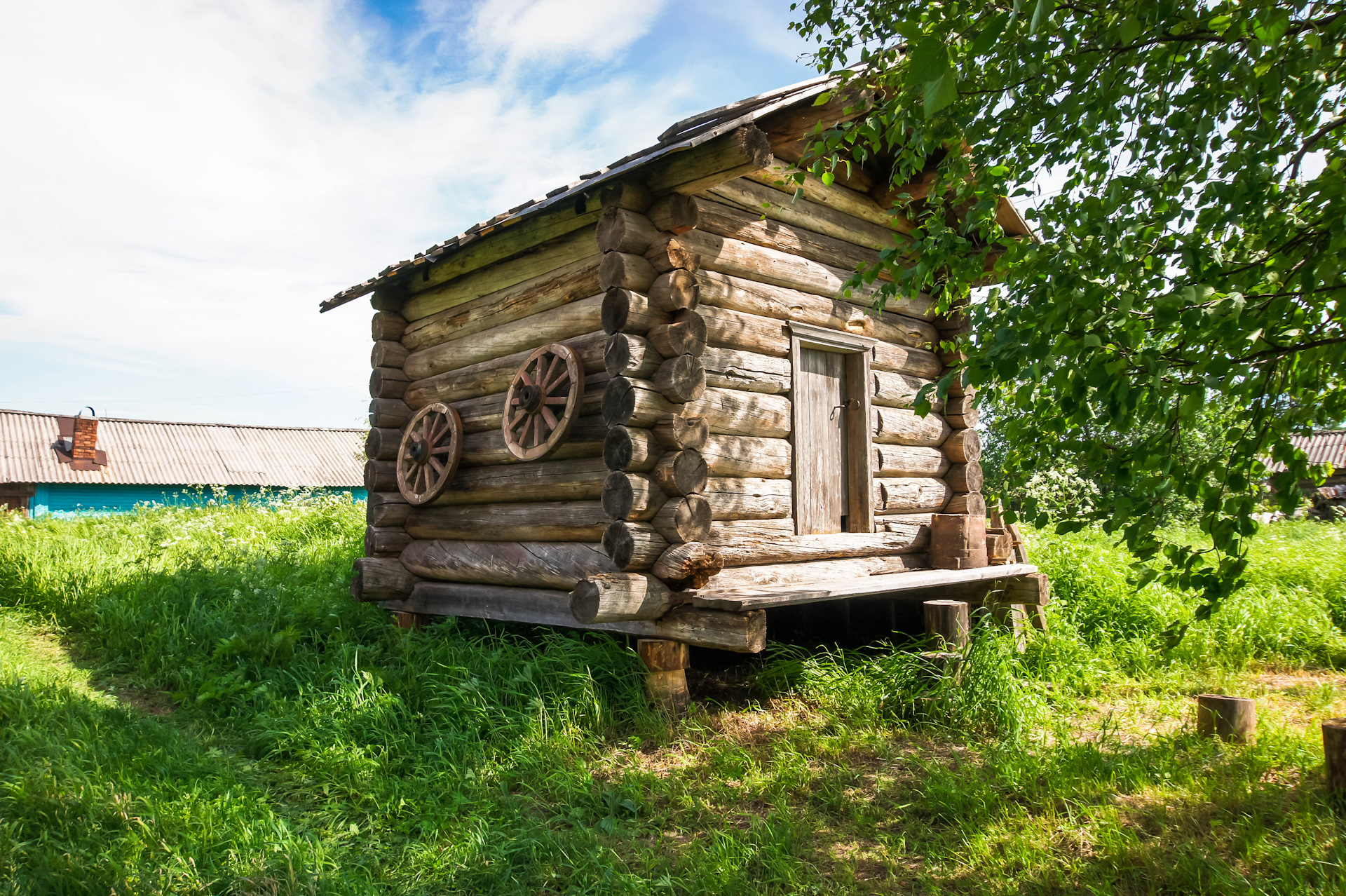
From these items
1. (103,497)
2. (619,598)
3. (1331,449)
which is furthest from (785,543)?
(1331,449)

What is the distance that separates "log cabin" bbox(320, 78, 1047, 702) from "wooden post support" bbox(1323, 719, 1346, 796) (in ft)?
9.19

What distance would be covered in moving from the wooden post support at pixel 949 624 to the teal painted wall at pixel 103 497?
2151cm

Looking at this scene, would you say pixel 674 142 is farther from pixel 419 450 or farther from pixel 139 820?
pixel 139 820

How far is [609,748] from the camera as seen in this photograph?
5527mm

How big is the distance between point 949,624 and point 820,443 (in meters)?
1.87

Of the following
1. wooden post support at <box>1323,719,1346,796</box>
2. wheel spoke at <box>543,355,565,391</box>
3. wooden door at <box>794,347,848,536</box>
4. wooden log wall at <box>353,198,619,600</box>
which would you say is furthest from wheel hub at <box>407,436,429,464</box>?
wooden post support at <box>1323,719,1346,796</box>

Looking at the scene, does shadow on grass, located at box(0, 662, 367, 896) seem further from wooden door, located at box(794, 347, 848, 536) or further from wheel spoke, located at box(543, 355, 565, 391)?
wooden door, located at box(794, 347, 848, 536)

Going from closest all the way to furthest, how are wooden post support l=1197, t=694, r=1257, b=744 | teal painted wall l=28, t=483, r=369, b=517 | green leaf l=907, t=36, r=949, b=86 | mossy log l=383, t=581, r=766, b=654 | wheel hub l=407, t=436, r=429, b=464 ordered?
green leaf l=907, t=36, r=949, b=86 < wooden post support l=1197, t=694, r=1257, b=744 < mossy log l=383, t=581, r=766, b=654 < wheel hub l=407, t=436, r=429, b=464 < teal painted wall l=28, t=483, r=369, b=517

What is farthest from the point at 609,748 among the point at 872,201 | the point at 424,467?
the point at 872,201

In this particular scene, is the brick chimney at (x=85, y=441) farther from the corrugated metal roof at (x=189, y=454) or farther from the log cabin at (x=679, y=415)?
the log cabin at (x=679, y=415)

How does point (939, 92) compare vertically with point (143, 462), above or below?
below

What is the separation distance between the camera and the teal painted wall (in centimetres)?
2417

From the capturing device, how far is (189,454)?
2812 centimetres

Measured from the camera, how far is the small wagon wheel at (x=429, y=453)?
7.79 meters
